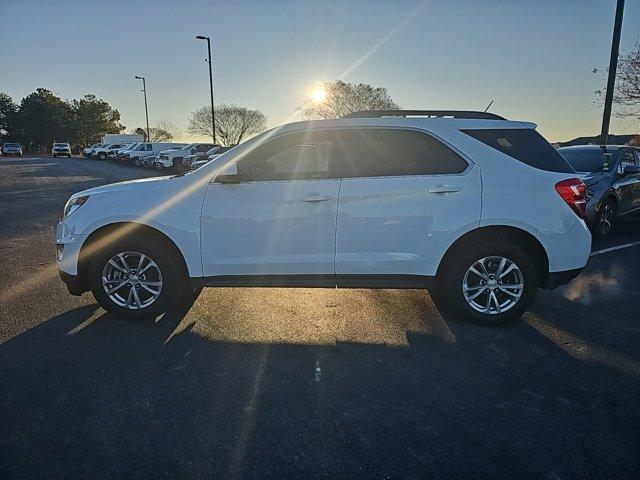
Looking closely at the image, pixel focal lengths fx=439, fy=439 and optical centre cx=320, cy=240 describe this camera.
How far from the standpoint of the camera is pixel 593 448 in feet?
7.97

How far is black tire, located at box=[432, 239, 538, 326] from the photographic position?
395 centimetres

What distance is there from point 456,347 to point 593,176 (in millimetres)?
6149

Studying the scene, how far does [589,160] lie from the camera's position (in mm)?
8656

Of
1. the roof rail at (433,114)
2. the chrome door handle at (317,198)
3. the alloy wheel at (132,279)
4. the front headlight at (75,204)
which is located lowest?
the alloy wheel at (132,279)

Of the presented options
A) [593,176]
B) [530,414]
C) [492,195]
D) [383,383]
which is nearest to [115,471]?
[383,383]

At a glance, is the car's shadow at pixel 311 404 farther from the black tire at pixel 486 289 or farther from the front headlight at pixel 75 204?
the front headlight at pixel 75 204

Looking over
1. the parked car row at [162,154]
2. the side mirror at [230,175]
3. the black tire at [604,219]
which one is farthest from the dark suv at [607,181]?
the parked car row at [162,154]

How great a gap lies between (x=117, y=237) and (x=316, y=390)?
2.36 meters

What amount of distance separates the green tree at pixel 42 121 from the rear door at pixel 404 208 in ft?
300

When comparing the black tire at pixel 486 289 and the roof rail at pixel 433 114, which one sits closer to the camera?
the black tire at pixel 486 289

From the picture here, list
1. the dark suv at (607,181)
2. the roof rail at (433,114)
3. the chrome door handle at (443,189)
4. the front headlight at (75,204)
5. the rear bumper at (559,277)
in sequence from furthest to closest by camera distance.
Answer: the dark suv at (607,181), the roof rail at (433,114), the front headlight at (75,204), the rear bumper at (559,277), the chrome door handle at (443,189)

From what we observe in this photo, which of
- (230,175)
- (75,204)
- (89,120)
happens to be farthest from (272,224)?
(89,120)

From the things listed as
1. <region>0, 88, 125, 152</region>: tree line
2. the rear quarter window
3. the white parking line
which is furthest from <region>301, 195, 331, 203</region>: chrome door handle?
<region>0, 88, 125, 152</region>: tree line

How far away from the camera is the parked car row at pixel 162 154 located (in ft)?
83.1
